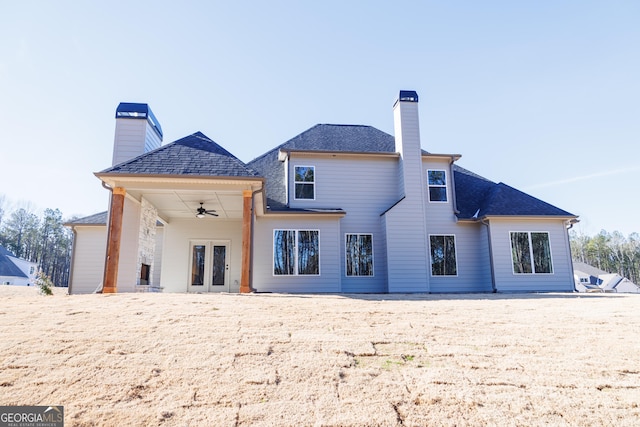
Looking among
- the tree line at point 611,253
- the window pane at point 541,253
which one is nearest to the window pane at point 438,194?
the window pane at point 541,253

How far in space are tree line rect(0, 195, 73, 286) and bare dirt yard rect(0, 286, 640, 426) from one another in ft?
162

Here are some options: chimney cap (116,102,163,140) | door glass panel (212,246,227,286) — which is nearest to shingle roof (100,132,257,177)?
chimney cap (116,102,163,140)

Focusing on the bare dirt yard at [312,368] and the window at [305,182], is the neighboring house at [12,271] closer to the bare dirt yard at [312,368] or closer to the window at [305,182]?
the window at [305,182]

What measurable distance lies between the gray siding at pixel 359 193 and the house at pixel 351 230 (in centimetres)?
3

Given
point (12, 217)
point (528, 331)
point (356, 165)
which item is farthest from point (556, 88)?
point (12, 217)

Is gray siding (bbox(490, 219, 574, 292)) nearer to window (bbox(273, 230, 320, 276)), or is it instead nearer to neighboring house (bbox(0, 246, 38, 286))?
window (bbox(273, 230, 320, 276))

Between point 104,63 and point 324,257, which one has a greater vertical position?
point 104,63

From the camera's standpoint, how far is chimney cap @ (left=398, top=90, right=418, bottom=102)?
43.9ft

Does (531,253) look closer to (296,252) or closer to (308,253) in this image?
(308,253)

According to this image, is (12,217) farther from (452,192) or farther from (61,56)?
(452,192)

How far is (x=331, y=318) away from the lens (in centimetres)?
534

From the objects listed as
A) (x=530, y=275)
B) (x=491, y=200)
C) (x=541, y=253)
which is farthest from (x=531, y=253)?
(x=491, y=200)

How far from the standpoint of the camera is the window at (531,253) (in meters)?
12.6

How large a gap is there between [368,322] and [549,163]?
2210cm
